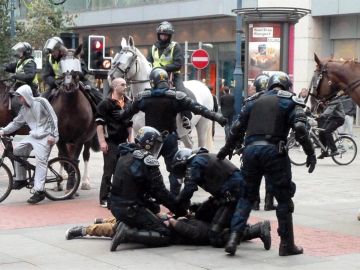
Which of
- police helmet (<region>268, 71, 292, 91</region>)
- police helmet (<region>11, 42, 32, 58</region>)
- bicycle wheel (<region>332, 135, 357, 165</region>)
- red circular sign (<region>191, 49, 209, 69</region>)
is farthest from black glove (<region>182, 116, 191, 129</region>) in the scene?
red circular sign (<region>191, 49, 209, 69</region>)

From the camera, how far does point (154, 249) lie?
347 inches

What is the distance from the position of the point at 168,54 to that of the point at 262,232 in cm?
523

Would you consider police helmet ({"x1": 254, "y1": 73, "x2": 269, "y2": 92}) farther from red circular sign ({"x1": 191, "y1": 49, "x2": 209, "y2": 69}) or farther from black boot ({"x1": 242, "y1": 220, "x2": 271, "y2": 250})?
red circular sign ({"x1": 191, "y1": 49, "x2": 209, "y2": 69})

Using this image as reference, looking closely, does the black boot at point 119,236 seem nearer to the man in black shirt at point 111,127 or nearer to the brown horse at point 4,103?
the man in black shirt at point 111,127

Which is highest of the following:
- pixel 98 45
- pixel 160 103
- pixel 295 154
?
pixel 98 45

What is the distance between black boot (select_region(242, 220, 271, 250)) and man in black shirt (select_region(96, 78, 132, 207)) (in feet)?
10.4

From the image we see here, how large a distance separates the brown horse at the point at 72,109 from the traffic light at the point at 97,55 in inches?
203

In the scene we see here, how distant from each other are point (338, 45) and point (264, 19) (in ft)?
A: 49.5

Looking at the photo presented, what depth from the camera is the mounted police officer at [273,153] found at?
8.30 m

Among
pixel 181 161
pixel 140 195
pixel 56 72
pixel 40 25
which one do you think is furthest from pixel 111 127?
pixel 40 25

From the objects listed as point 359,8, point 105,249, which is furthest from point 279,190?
point 359,8

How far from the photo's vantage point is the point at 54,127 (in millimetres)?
12273

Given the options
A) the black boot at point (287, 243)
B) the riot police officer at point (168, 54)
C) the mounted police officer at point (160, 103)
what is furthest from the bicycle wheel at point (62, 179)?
the black boot at point (287, 243)

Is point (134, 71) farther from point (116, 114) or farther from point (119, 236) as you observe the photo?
point (119, 236)
